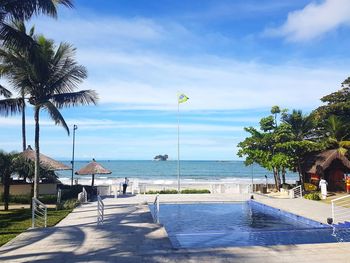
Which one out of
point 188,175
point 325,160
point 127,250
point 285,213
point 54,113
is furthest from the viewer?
point 188,175

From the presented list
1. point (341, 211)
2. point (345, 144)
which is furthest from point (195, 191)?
Result: point (341, 211)

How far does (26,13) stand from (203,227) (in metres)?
11.8

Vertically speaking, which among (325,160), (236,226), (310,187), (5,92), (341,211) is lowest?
(236,226)

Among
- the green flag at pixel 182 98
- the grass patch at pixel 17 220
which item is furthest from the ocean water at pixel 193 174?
the grass patch at pixel 17 220

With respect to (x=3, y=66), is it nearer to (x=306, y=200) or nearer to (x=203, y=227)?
(x=203, y=227)

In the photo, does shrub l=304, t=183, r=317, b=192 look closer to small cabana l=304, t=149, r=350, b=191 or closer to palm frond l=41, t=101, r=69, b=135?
small cabana l=304, t=149, r=350, b=191

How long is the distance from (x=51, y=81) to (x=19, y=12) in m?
7.57

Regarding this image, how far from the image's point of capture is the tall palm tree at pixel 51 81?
22094 mm

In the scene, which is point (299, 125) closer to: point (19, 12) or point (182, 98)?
point (182, 98)

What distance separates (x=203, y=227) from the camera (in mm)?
17547

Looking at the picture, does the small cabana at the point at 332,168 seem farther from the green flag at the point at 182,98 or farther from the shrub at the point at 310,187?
the green flag at the point at 182,98

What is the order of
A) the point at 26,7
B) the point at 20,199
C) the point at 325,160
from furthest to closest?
the point at 325,160, the point at 20,199, the point at 26,7

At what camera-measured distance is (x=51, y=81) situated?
22969 mm

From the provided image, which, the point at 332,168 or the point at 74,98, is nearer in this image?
the point at 74,98
